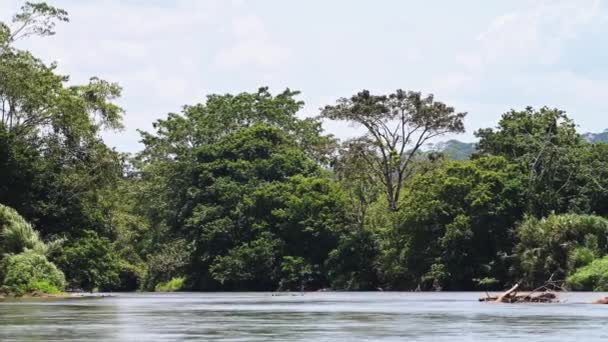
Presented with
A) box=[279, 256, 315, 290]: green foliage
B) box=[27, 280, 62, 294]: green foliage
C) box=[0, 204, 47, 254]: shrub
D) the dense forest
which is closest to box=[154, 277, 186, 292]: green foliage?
the dense forest

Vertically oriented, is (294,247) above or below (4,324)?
above

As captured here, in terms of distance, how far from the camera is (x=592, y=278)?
238 feet

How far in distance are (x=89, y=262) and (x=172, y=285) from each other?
31.3m

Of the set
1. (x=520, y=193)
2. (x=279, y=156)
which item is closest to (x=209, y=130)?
(x=279, y=156)

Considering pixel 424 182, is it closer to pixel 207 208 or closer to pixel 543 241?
pixel 543 241

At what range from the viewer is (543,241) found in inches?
3076

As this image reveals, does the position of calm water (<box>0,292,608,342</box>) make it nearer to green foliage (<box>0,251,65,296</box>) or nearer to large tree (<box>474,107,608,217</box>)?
green foliage (<box>0,251,65,296</box>)

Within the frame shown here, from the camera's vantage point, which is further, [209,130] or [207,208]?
[209,130]

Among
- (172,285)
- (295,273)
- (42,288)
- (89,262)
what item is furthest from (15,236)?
(172,285)

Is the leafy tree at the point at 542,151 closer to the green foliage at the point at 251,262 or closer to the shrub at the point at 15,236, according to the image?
the green foliage at the point at 251,262

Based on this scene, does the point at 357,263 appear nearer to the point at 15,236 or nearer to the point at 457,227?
the point at 457,227

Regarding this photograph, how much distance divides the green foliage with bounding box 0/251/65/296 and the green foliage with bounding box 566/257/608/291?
102ft

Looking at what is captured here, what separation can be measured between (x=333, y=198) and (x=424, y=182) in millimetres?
10784

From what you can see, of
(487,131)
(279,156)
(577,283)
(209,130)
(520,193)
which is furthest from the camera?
(209,130)
